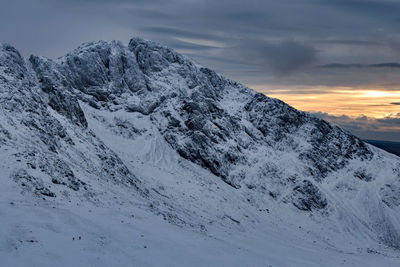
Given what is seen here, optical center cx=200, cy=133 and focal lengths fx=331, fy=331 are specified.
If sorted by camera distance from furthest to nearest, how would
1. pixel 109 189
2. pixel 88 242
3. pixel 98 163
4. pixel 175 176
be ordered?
pixel 175 176 < pixel 98 163 < pixel 109 189 < pixel 88 242

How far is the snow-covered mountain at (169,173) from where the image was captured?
26.1 m

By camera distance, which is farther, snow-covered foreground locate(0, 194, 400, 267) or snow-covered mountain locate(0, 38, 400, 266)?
snow-covered mountain locate(0, 38, 400, 266)

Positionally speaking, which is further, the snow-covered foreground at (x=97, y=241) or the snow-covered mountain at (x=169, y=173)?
the snow-covered mountain at (x=169, y=173)

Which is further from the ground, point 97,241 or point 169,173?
point 169,173

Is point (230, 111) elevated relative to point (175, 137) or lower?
elevated

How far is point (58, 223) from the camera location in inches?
962

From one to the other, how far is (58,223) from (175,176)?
52.0m

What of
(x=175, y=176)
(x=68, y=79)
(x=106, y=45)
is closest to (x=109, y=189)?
(x=175, y=176)

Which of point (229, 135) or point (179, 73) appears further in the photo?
point (179, 73)

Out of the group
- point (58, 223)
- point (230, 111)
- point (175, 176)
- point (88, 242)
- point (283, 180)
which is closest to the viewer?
point (88, 242)

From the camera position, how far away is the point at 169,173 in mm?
76938

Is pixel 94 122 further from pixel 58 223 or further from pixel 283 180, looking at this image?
pixel 58 223

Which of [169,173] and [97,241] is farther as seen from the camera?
[169,173]

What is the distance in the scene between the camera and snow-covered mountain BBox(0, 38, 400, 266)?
26078 mm
